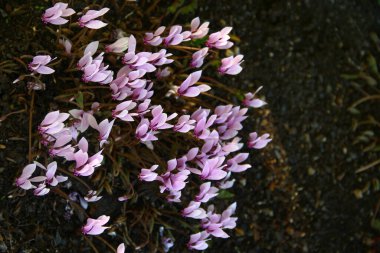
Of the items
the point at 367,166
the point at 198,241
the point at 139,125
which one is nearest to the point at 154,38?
the point at 139,125

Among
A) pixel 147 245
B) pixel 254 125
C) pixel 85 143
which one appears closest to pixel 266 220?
pixel 254 125

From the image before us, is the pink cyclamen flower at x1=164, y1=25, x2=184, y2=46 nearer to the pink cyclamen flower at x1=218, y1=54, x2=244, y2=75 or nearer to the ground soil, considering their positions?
the pink cyclamen flower at x1=218, y1=54, x2=244, y2=75

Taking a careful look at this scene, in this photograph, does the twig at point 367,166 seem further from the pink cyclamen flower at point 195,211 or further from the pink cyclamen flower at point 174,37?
the pink cyclamen flower at point 174,37

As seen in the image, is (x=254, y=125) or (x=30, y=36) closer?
(x=30, y=36)

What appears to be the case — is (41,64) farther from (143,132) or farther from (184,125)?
(184,125)

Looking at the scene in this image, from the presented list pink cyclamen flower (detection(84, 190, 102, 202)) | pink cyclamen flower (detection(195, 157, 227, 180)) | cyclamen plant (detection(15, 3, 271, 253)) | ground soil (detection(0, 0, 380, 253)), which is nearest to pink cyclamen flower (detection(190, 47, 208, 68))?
cyclamen plant (detection(15, 3, 271, 253))

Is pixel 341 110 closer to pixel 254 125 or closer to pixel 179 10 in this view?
pixel 254 125
